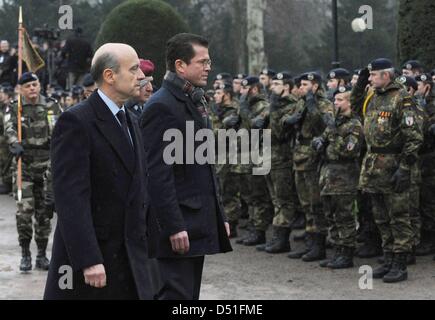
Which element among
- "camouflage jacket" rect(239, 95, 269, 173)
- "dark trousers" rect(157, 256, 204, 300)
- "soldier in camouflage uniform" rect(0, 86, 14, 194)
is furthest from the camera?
"soldier in camouflage uniform" rect(0, 86, 14, 194)

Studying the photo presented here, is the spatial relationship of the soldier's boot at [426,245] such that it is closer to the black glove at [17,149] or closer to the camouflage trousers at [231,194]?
the camouflage trousers at [231,194]

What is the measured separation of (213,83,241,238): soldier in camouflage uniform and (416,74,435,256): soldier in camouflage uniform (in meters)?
2.71

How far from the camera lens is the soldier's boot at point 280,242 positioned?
1095 cm

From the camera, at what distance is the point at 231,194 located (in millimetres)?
12422

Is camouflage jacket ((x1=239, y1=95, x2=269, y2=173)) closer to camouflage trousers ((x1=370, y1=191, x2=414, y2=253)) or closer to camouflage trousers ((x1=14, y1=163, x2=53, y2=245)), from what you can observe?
camouflage trousers ((x1=370, y1=191, x2=414, y2=253))

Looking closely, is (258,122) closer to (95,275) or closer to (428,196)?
(428,196)

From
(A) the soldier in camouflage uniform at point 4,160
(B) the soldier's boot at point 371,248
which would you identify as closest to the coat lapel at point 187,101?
(B) the soldier's boot at point 371,248

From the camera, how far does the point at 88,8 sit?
3247 centimetres

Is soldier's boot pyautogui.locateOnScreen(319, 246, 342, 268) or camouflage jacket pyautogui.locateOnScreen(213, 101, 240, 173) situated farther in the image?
camouflage jacket pyautogui.locateOnScreen(213, 101, 240, 173)

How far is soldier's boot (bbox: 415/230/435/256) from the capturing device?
10391mm

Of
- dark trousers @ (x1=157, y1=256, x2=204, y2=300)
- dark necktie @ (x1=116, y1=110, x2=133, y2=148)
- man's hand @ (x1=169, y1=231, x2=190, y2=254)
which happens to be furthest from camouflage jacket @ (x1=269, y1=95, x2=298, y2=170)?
dark necktie @ (x1=116, y1=110, x2=133, y2=148)

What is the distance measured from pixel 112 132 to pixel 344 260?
221 inches
